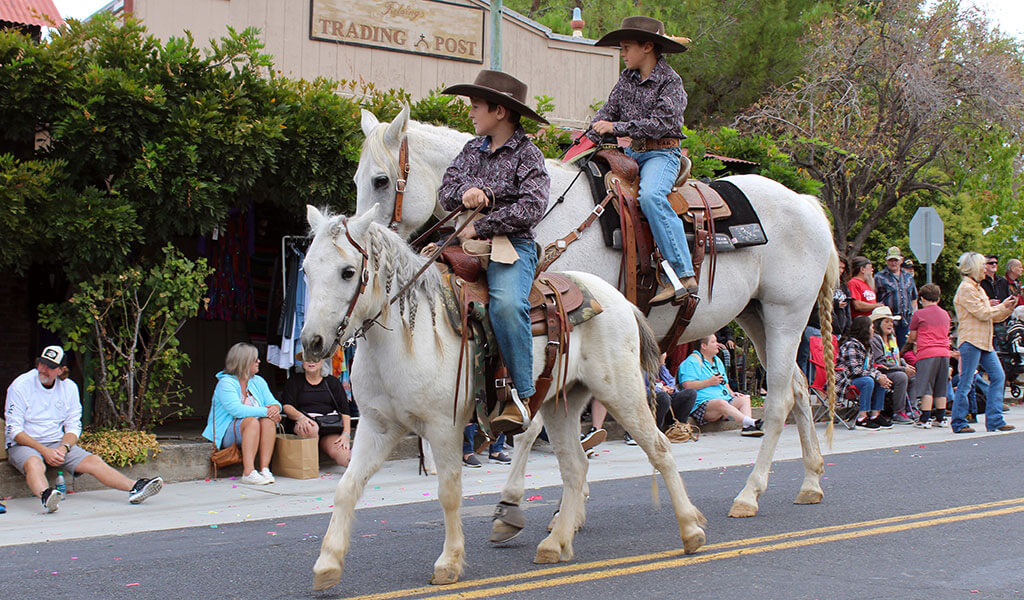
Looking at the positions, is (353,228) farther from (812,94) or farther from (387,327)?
(812,94)

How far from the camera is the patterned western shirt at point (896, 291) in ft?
52.3

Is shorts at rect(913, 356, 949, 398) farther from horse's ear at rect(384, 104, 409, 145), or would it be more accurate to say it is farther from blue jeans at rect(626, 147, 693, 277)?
horse's ear at rect(384, 104, 409, 145)

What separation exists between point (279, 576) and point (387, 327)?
169 centimetres

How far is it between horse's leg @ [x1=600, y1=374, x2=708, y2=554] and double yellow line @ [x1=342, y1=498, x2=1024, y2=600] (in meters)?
0.15

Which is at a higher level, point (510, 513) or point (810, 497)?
point (510, 513)

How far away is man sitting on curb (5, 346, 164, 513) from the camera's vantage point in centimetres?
912

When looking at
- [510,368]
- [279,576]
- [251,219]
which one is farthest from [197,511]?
[251,219]

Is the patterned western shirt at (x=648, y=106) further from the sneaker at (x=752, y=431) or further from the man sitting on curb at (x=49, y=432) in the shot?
the sneaker at (x=752, y=431)

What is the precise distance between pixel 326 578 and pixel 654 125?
3.99m

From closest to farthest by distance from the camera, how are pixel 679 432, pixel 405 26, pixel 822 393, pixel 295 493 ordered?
pixel 295 493 → pixel 679 432 → pixel 822 393 → pixel 405 26

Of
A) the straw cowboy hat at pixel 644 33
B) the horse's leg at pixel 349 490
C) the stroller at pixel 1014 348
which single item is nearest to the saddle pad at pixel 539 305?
the horse's leg at pixel 349 490

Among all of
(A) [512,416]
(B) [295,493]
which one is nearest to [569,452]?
(A) [512,416]

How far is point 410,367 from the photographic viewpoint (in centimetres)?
548

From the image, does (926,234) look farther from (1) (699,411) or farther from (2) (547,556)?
(2) (547,556)
